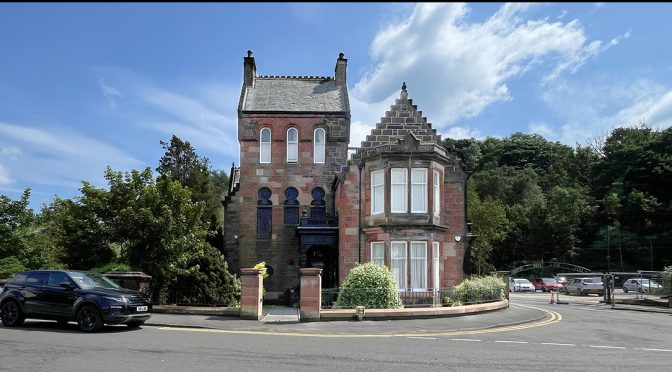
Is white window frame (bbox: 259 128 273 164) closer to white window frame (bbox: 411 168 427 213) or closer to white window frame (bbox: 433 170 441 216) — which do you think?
white window frame (bbox: 411 168 427 213)

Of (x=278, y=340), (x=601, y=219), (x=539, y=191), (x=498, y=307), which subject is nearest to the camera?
(x=278, y=340)

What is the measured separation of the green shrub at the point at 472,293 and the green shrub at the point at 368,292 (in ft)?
9.57

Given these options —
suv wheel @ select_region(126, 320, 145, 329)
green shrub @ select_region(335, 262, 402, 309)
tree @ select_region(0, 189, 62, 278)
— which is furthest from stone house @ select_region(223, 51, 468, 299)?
suv wheel @ select_region(126, 320, 145, 329)

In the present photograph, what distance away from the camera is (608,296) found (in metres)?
31.9

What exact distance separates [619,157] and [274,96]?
1949 inches

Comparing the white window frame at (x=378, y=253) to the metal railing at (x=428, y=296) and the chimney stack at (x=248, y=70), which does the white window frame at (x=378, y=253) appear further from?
the chimney stack at (x=248, y=70)

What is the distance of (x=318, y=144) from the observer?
31.9m

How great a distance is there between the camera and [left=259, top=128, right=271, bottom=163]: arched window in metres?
31.7

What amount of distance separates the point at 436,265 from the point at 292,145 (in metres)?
11.8

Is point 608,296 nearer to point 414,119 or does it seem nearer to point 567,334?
point 414,119

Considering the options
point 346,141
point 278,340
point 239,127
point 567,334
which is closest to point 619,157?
point 346,141

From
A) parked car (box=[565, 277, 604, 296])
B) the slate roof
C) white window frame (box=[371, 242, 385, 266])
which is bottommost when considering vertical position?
parked car (box=[565, 277, 604, 296])

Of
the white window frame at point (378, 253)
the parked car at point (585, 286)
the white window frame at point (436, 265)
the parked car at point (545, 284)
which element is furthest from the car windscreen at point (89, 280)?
the parked car at point (545, 284)

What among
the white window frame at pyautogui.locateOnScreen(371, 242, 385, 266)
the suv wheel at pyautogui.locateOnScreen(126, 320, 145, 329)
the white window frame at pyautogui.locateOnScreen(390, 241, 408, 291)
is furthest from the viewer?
the white window frame at pyautogui.locateOnScreen(371, 242, 385, 266)
